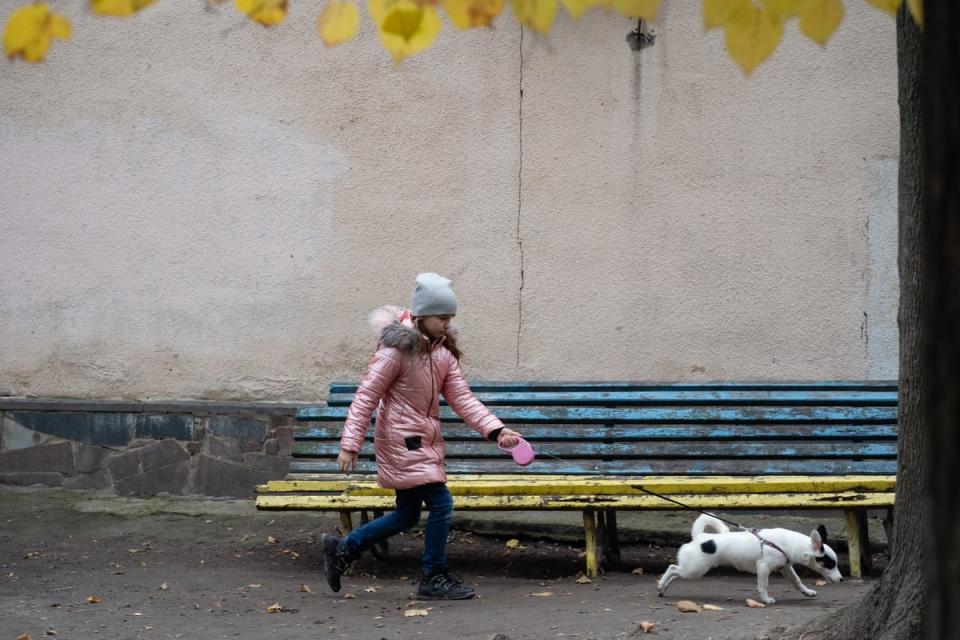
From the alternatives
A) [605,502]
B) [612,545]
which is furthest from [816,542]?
[612,545]

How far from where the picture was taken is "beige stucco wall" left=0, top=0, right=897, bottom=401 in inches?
306

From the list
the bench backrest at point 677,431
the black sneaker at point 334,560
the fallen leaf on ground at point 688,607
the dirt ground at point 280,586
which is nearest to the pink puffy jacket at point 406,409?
the black sneaker at point 334,560

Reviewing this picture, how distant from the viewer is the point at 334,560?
229 inches

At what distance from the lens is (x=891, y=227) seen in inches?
302

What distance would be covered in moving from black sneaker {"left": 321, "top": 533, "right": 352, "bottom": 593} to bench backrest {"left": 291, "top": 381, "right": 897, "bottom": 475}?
109 cm

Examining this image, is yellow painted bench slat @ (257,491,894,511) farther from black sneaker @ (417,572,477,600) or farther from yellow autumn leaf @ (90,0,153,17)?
yellow autumn leaf @ (90,0,153,17)

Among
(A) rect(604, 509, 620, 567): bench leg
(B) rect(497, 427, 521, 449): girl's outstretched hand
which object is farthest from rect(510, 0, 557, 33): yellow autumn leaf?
(A) rect(604, 509, 620, 567): bench leg

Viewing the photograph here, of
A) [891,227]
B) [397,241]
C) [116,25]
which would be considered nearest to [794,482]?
[891,227]

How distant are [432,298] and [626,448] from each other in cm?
180

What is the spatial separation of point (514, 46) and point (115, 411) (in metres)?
3.60

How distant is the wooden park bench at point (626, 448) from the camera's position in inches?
238

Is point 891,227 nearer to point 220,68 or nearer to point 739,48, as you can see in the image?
point 220,68

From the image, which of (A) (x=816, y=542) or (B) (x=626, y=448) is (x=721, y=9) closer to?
(A) (x=816, y=542)

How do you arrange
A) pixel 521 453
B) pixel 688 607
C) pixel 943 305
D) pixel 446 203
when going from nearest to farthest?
pixel 943 305 < pixel 688 607 < pixel 521 453 < pixel 446 203
